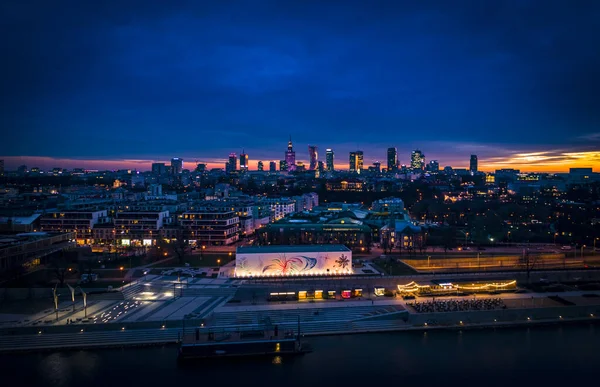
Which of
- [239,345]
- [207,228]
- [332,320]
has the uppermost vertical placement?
[207,228]

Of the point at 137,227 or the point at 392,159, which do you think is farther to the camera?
the point at 392,159

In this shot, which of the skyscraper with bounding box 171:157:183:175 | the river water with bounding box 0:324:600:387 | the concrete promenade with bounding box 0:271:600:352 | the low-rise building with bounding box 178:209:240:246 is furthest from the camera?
the skyscraper with bounding box 171:157:183:175

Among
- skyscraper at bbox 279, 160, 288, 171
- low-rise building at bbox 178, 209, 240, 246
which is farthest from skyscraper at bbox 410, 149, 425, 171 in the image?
low-rise building at bbox 178, 209, 240, 246

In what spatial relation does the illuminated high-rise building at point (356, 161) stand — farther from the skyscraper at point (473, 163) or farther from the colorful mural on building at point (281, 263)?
the colorful mural on building at point (281, 263)

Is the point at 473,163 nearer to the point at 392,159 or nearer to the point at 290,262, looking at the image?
the point at 392,159

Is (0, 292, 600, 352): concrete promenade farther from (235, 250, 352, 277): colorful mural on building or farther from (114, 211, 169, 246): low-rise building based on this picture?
(114, 211, 169, 246): low-rise building

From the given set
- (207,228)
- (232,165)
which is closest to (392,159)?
(232,165)

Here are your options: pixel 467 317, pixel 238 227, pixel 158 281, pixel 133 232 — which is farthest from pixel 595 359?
pixel 133 232

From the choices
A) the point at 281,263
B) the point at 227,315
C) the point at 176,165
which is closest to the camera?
the point at 227,315
